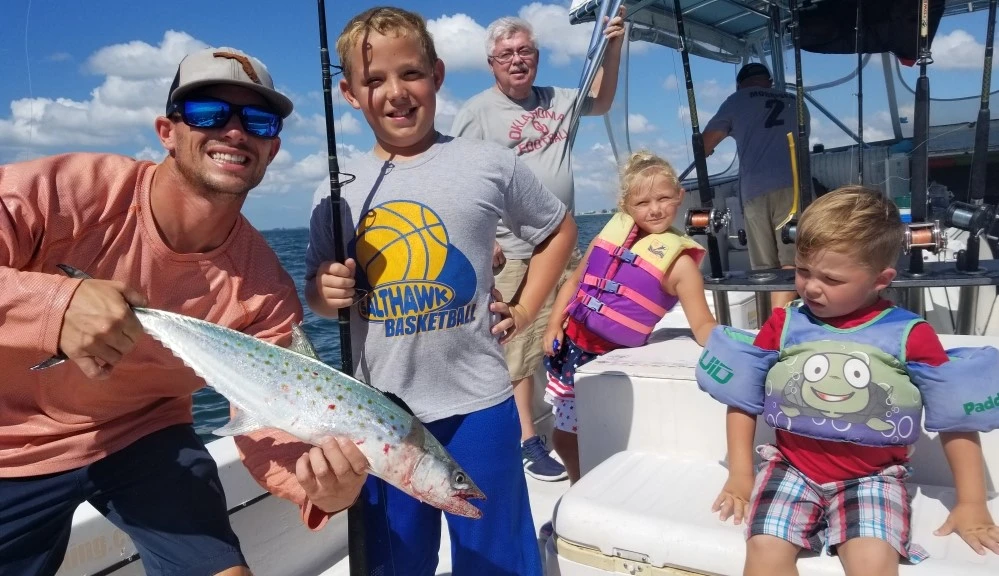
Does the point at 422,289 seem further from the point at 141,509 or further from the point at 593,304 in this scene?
the point at 593,304

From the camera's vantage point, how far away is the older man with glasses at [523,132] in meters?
3.55

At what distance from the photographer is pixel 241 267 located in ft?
6.56

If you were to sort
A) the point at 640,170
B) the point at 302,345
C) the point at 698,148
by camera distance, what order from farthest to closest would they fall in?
the point at 698,148, the point at 640,170, the point at 302,345

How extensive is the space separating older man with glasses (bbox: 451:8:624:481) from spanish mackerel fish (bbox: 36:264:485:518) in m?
2.00

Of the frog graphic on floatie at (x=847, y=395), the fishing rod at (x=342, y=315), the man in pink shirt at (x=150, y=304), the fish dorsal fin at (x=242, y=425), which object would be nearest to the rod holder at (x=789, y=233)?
the frog graphic on floatie at (x=847, y=395)

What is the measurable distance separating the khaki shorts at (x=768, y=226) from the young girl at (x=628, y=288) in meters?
1.92

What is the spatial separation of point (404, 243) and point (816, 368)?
1.20m

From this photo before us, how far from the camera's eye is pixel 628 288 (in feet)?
9.87

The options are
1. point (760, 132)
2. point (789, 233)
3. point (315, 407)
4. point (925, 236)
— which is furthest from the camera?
point (760, 132)

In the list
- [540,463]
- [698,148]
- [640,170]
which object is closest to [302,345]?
[640,170]

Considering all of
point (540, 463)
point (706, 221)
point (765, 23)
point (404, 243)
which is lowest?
point (540, 463)

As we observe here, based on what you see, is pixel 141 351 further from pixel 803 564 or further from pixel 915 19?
pixel 915 19

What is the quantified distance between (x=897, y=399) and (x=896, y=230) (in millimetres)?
467

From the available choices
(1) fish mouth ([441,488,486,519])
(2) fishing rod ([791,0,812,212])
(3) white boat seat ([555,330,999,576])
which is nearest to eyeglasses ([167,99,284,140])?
(1) fish mouth ([441,488,486,519])
